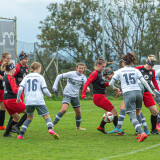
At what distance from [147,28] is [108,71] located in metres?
32.8

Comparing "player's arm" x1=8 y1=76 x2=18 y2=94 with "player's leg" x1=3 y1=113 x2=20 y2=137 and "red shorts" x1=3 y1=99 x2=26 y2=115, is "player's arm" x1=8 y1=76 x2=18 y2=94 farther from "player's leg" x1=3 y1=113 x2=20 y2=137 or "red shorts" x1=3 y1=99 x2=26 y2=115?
"player's leg" x1=3 y1=113 x2=20 y2=137

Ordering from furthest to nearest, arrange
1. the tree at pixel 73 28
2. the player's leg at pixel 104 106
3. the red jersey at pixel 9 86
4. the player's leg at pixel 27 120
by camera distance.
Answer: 1. the tree at pixel 73 28
2. the player's leg at pixel 104 106
3. the red jersey at pixel 9 86
4. the player's leg at pixel 27 120

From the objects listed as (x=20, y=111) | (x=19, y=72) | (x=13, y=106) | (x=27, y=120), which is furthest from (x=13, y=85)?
(x=19, y=72)

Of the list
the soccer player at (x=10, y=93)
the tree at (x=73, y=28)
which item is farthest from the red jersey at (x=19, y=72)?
the tree at (x=73, y=28)

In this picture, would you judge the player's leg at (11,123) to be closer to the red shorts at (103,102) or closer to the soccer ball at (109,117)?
the red shorts at (103,102)

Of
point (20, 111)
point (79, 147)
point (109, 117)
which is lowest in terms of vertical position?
point (79, 147)

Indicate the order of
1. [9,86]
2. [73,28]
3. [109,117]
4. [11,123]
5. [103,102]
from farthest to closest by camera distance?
[73,28]
[103,102]
[109,117]
[11,123]
[9,86]

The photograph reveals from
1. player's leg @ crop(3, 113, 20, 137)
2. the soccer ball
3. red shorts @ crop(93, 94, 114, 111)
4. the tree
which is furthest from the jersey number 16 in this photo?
the tree

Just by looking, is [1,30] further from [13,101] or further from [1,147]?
[1,147]

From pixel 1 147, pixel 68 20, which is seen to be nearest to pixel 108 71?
pixel 1 147

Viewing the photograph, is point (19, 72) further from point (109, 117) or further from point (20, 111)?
point (109, 117)

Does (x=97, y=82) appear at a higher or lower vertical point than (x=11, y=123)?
higher

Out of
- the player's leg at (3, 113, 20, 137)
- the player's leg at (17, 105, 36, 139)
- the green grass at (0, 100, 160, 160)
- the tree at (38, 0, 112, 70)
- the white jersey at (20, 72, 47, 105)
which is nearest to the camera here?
the green grass at (0, 100, 160, 160)

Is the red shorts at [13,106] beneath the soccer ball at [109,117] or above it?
above
